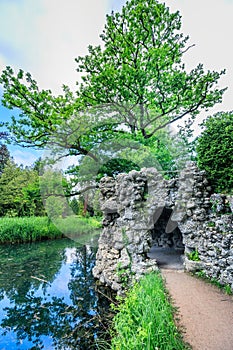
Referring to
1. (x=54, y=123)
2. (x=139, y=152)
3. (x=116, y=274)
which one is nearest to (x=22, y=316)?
(x=116, y=274)

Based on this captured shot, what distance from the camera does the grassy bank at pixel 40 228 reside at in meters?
14.3

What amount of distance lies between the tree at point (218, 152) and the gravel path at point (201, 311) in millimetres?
2369

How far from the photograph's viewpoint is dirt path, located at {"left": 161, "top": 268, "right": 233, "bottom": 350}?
3.07 meters

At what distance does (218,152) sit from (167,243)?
19.7 ft

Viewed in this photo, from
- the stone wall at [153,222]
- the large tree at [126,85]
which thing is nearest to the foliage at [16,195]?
the large tree at [126,85]

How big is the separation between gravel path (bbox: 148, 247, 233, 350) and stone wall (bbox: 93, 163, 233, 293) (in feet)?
1.51

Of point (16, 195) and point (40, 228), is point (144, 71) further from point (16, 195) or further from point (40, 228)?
point (16, 195)

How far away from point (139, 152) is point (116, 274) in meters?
5.16

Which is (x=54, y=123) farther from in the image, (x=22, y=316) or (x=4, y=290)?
(x=22, y=316)

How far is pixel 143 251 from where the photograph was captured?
21.0 ft

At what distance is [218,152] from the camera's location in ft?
17.4

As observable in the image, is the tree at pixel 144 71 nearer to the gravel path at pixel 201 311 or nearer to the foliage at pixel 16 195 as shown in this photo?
the gravel path at pixel 201 311

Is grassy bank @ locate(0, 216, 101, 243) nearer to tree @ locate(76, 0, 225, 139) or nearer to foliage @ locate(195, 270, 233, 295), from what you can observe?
tree @ locate(76, 0, 225, 139)

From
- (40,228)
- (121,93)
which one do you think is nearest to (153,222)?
(121,93)
